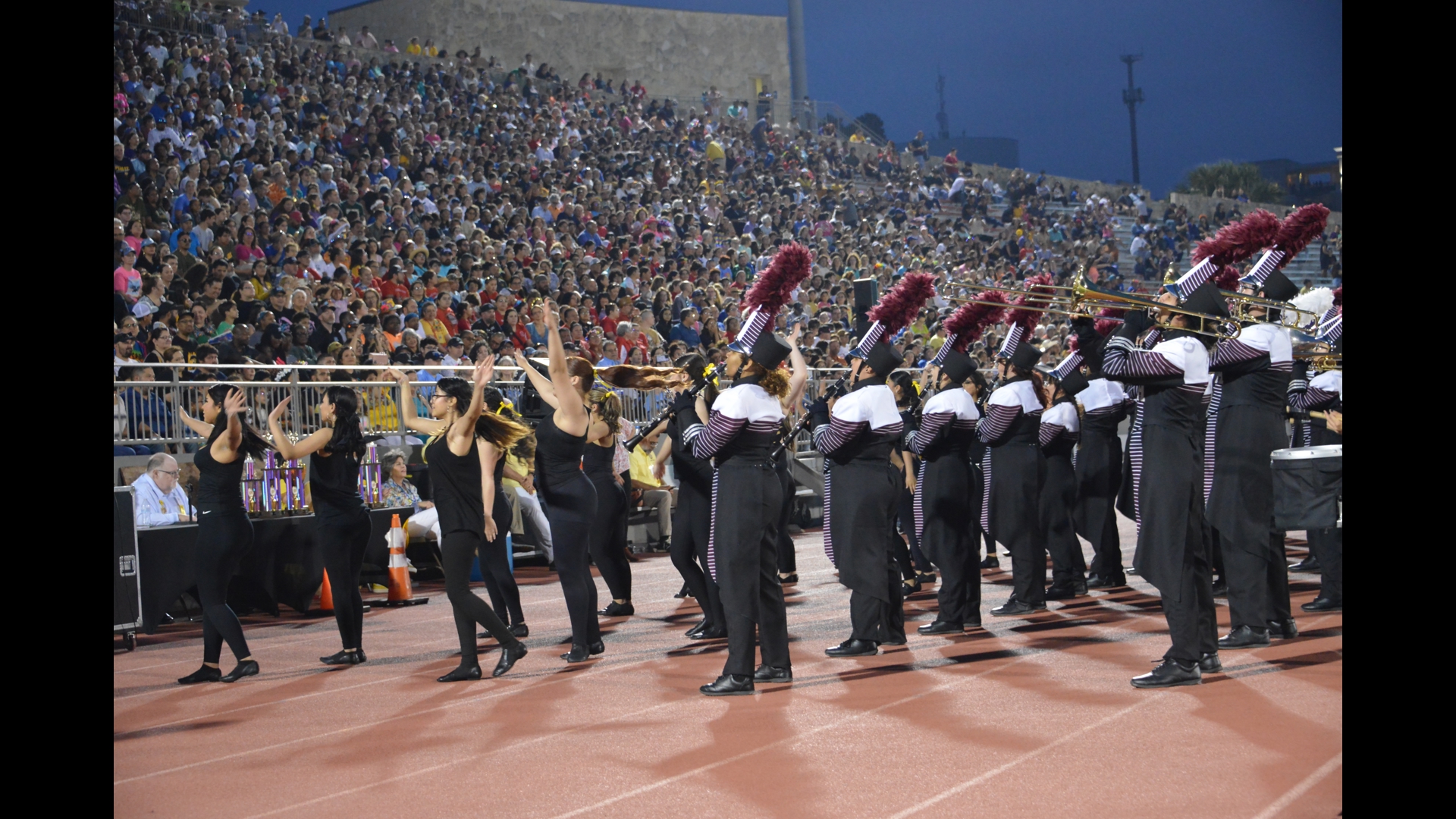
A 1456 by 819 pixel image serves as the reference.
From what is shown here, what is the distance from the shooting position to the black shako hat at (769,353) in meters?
6.44

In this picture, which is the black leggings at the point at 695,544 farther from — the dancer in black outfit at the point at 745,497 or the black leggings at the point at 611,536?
the dancer in black outfit at the point at 745,497

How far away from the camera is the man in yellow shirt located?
1379 cm

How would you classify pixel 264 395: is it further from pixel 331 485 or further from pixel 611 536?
pixel 331 485

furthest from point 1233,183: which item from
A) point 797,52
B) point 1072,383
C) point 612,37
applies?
point 1072,383

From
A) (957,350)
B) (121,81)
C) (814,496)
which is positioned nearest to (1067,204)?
(814,496)

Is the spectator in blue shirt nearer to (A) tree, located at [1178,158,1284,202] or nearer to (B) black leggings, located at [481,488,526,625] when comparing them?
(B) black leggings, located at [481,488,526,625]

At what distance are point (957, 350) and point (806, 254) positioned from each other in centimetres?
196

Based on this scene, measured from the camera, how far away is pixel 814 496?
16.9 m

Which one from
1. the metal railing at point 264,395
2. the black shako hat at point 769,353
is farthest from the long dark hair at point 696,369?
the metal railing at point 264,395

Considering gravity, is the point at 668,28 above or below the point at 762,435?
above

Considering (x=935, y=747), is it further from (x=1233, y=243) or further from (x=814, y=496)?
(x=814, y=496)

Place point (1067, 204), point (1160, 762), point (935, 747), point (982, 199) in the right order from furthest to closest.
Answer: point (1067, 204), point (982, 199), point (935, 747), point (1160, 762)

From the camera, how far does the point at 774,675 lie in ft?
21.8

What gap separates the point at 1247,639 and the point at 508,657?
3.96 metres
